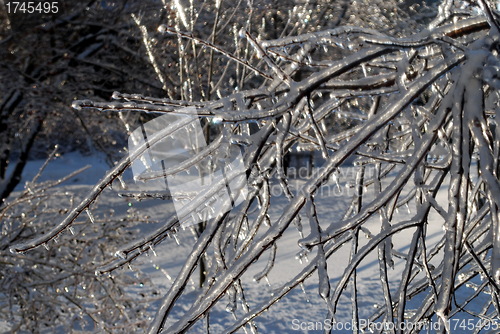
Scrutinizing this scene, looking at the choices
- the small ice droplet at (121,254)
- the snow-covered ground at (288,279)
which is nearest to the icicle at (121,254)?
the small ice droplet at (121,254)

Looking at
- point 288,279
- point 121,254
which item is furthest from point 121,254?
point 288,279

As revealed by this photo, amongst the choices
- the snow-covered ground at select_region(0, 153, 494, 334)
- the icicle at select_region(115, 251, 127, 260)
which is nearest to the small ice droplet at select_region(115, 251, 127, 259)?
the icicle at select_region(115, 251, 127, 260)

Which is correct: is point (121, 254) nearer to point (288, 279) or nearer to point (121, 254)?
point (121, 254)

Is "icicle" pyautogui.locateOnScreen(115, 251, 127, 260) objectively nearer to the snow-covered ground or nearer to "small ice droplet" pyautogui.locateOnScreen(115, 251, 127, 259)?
"small ice droplet" pyautogui.locateOnScreen(115, 251, 127, 259)

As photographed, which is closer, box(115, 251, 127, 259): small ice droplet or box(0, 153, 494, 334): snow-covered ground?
box(115, 251, 127, 259): small ice droplet

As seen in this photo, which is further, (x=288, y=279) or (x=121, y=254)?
(x=288, y=279)

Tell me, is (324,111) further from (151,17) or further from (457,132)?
(151,17)

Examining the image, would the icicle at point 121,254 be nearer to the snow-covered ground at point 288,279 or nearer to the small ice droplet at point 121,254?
the small ice droplet at point 121,254

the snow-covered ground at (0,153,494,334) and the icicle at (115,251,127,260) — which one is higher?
the icicle at (115,251,127,260)

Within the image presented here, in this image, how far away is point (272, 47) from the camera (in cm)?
157

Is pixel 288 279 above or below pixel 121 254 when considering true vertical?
below

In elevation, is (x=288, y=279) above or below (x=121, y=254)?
below

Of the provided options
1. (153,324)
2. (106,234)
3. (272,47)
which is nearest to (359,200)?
(272,47)

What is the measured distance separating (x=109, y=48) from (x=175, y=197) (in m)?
6.92
